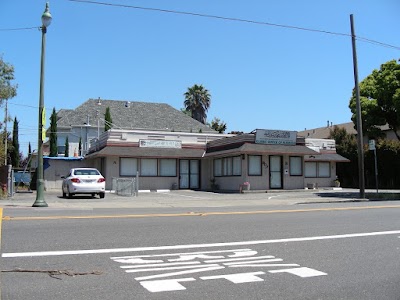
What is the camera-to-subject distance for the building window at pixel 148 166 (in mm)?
32062

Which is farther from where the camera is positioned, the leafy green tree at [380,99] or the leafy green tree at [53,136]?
the leafy green tree at [53,136]

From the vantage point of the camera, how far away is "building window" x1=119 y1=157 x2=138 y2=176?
3153cm

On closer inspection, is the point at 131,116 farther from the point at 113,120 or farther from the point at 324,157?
the point at 324,157

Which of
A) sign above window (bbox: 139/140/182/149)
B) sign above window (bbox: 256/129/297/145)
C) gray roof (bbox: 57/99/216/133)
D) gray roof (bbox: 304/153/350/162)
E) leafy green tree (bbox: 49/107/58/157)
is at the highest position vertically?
gray roof (bbox: 57/99/216/133)

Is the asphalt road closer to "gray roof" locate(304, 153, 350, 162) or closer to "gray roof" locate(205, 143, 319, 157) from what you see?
"gray roof" locate(205, 143, 319, 157)

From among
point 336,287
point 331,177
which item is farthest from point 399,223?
point 331,177

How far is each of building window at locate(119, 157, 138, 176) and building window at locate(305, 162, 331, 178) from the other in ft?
46.9

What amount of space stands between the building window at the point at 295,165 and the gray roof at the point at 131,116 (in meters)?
21.1

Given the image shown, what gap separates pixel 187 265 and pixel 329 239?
→ 4.00 meters

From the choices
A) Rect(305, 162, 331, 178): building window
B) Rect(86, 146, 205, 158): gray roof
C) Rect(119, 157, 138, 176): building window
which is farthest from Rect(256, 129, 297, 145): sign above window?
Rect(119, 157, 138, 176): building window

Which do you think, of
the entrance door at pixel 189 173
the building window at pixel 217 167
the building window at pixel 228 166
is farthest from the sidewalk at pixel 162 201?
the entrance door at pixel 189 173

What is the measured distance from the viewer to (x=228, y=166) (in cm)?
3225

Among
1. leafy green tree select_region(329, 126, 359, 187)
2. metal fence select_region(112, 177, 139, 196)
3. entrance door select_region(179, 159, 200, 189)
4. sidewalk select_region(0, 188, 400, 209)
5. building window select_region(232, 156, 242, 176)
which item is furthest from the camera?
leafy green tree select_region(329, 126, 359, 187)

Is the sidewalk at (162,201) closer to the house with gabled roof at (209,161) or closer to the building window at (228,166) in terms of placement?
the house with gabled roof at (209,161)
